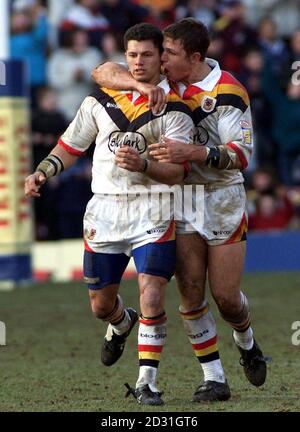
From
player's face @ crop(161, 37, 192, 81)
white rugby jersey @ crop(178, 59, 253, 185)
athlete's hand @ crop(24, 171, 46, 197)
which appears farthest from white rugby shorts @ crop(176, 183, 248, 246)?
athlete's hand @ crop(24, 171, 46, 197)

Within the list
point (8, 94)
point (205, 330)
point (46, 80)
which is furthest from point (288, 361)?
point (46, 80)

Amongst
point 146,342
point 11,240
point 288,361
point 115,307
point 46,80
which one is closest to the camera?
point 146,342

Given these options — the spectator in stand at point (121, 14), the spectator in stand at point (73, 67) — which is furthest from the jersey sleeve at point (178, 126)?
the spectator in stand at point (121, 14)

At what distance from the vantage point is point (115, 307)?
320 inches

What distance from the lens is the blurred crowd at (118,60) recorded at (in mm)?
16641

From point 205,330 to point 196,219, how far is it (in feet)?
2.35

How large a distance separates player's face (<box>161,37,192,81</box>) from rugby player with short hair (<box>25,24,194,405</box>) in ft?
0.20

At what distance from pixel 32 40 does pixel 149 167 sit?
10317mm

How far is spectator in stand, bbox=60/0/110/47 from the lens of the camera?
17.3 metres

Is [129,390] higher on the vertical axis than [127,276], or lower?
higher

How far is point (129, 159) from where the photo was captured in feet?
23.6

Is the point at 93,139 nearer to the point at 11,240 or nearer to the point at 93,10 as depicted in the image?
the point at 11,240

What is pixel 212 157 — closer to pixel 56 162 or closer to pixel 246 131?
pixel 246 131

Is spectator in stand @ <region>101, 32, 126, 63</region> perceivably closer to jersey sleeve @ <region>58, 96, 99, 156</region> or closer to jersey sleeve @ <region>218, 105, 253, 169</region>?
jersey sleeve @ <region>58, 96, 99, 156</region>
